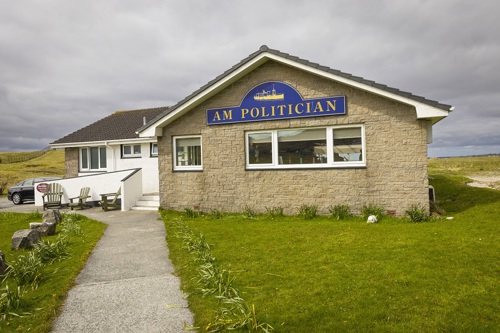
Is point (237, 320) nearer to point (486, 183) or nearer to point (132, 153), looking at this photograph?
point (132, 153)

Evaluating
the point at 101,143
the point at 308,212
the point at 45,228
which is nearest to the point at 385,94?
the point at 308,212

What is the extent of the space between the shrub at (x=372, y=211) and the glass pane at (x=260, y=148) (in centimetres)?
366

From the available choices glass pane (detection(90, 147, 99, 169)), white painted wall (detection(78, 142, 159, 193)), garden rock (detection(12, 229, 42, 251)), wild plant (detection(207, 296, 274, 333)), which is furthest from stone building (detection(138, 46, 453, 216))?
glass pane (detection(90, 147, 99, 169))

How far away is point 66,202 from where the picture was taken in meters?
18.5

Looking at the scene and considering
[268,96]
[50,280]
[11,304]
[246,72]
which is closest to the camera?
[11,304]

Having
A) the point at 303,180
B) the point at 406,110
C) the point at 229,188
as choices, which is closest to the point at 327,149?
the point at 303,180

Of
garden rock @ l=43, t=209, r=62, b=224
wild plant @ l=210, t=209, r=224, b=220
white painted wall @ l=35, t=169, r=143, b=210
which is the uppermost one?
white painted wall @ l=35, t=169, r=143, b=210

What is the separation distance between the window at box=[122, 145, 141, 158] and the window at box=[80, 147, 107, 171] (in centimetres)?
165

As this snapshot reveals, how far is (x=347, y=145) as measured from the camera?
1147 centimetres

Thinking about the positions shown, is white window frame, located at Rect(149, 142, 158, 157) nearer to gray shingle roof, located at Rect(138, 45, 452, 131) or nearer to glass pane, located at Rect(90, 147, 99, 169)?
glass pane, located at Rect(90, 147, 99, 169)

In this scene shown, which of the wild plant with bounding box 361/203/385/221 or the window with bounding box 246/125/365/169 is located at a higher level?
the window with bounding box 246/125/365/169

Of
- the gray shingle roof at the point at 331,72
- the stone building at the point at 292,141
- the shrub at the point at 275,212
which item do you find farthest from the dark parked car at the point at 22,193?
the shrub at the point at 275,212

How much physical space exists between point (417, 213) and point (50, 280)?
9439mm

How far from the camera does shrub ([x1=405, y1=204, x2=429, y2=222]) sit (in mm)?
10047
